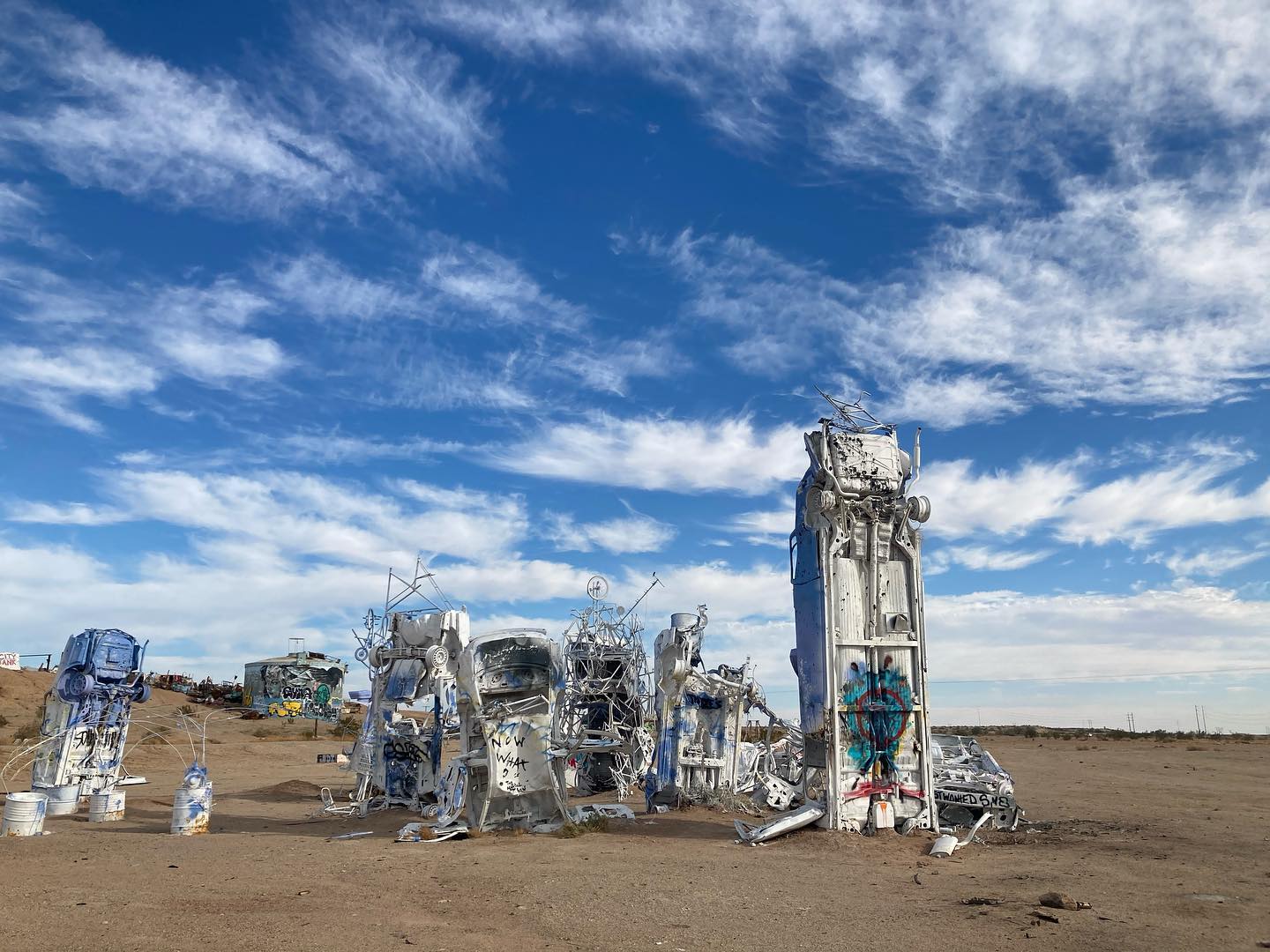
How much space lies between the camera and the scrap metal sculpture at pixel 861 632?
66.1 feet

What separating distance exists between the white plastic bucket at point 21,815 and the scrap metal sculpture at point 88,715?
7.04 m

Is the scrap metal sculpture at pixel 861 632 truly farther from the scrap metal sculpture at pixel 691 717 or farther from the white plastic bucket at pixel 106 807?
the white plastic bucket at pixel 106 807

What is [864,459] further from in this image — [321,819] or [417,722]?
[321,819]

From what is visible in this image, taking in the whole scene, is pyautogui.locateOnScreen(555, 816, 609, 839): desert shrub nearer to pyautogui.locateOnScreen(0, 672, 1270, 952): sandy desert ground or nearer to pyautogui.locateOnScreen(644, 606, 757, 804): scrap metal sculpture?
pyautogui.locateOnScreen(0, 672, 1270, 952): sandy desert ground

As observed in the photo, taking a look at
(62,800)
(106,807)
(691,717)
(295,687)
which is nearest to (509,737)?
(691,717)

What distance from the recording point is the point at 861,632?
832 inches

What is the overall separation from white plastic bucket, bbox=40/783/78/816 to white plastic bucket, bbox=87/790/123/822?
2371 millimetres

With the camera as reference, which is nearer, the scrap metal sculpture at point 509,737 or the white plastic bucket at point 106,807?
the scrap metal sculpture at point 509,737

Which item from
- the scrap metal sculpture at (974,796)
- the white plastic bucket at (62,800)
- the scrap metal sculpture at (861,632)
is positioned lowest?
the white plastic bucket at (62,800)

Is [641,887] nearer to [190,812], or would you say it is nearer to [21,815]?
[190,812]

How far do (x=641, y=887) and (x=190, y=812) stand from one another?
13226 millimetres

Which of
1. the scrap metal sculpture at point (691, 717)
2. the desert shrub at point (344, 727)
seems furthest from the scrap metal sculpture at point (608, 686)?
the desert shrub at point (344, 727)

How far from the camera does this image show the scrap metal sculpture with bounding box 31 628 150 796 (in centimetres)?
2712

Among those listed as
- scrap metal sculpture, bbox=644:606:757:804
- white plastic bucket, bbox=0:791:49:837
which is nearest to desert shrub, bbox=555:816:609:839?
scrap metal sculpture, bbox=644:606:757:804
